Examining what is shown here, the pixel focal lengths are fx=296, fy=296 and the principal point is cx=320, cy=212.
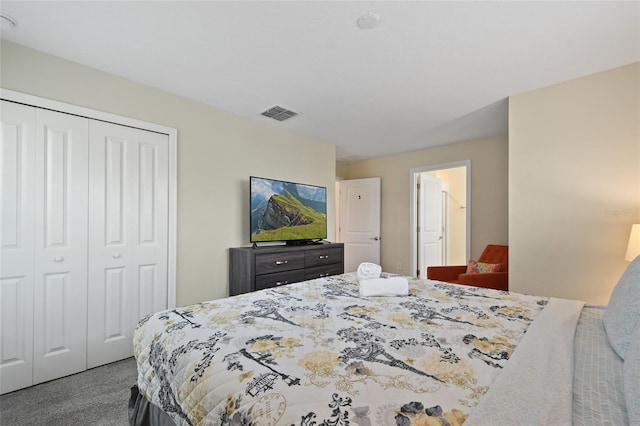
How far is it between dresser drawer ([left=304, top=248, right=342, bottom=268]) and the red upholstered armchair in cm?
121

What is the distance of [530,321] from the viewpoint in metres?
1.41

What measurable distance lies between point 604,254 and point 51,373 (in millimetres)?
4476

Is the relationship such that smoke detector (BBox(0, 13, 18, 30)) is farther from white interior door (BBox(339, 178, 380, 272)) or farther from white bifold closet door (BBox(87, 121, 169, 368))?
white interior door (BBox(339, 178, 380, 272))

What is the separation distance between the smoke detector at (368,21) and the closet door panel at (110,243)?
7.17 feet

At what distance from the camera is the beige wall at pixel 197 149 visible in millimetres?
2295

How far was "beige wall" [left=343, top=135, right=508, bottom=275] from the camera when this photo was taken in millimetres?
4254

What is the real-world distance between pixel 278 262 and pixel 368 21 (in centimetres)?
241

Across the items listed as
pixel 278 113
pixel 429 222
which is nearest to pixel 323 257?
pixel 278 113

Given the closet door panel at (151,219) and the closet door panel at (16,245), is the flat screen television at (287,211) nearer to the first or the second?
the closet door panel at (151,219)

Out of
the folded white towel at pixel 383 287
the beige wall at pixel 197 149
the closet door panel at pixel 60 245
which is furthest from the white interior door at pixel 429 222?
the closet door panel at pixel 60 245

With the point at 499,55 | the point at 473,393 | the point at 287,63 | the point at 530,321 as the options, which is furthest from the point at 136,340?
the point at 499,55

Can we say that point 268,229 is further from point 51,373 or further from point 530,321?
point 530,321

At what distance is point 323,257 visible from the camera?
12.6 ft

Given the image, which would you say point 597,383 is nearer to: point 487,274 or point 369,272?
point 369,272
